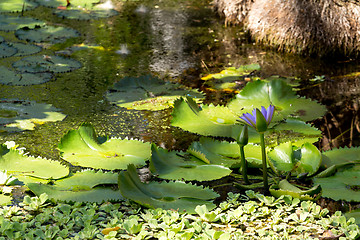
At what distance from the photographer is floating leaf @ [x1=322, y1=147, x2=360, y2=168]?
2348 mm

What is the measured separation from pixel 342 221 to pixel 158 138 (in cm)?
122

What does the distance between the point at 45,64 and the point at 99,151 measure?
5.70ft

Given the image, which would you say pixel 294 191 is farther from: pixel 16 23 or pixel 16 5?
pixel 16 5

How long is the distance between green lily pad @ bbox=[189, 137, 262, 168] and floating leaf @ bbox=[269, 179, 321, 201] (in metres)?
0.20

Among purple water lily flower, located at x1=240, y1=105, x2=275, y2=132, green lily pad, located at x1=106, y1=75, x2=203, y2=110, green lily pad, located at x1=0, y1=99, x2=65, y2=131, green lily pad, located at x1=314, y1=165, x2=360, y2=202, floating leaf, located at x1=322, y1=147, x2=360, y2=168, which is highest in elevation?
purple water lily flower, located at x1=240, y1=105, x2=275, y2=132

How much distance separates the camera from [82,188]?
85.2 inches

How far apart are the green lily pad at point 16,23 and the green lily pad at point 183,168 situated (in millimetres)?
3212

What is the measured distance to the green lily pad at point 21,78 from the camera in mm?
3578

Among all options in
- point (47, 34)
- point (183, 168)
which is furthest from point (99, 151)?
point (47, 34)

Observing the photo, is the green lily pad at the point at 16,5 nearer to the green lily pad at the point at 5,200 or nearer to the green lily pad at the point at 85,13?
the green lily pad at the point at 85,13

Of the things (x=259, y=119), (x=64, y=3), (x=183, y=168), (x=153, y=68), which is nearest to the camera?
(x=259, y=119)

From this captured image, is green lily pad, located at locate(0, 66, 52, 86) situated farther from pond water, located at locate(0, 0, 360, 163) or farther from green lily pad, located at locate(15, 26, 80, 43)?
green lily pad, located at locate(15, 26, 80, 43)

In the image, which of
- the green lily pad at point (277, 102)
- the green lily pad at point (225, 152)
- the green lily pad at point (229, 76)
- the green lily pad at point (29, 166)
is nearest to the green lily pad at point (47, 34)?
the green lily pad at point (229, 76)

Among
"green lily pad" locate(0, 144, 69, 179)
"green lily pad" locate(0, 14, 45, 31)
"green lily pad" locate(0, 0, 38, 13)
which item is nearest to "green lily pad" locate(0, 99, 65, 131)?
"green lily pad" locate(0, 144, 69, 179)
